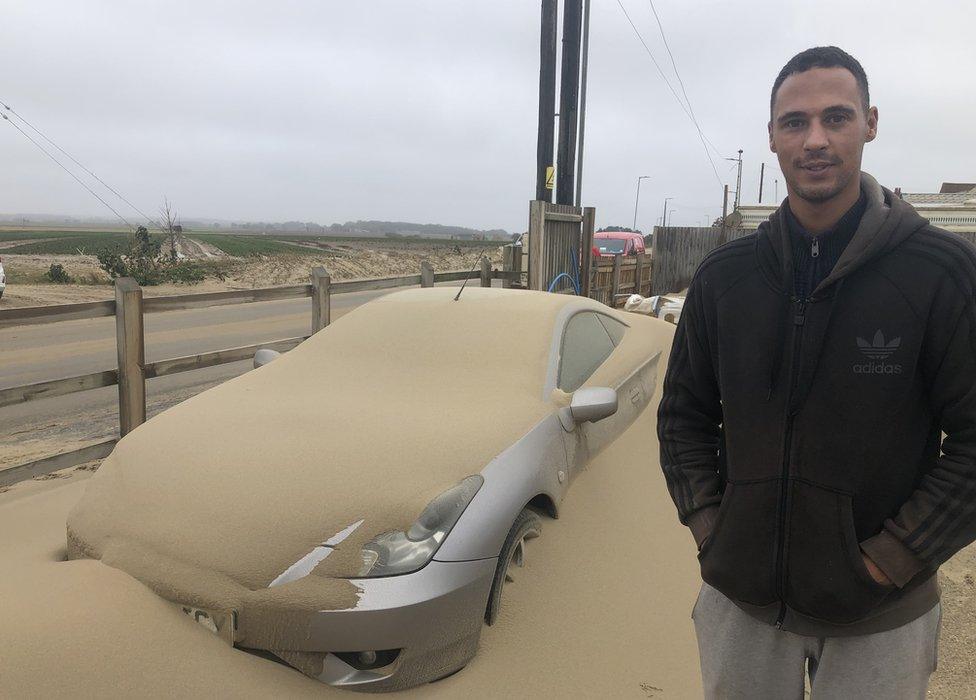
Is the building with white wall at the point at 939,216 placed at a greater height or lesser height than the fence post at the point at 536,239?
greater

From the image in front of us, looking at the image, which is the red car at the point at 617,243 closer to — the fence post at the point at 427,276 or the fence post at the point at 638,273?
the fence post at the point at 638,273

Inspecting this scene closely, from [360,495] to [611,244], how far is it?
20.1 metres

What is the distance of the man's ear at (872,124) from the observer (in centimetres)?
164

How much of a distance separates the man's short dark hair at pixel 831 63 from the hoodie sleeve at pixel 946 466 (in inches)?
19.4

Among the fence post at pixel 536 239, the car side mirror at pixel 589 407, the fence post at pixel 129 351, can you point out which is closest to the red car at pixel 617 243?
the fence post at pixel 536 239

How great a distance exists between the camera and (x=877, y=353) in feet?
4.85

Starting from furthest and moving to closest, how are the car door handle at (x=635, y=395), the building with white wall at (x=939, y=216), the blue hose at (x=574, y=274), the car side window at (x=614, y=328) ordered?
the building with white wall at (x=939, y=216)
the blue hose at (x=574, y=274)
the car side window at (x=614, y=328)
the car door handle at (x=635, y=395)

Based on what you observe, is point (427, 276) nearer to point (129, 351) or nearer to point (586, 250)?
point (129, 351)

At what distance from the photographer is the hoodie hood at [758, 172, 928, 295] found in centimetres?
150

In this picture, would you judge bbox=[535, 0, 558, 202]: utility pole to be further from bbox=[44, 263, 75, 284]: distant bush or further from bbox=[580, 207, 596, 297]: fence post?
bbox=[44, 263, 75, 284]: distant bush

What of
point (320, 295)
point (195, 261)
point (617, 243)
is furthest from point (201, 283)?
point (320, 295)

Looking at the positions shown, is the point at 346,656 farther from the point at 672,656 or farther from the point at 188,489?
the point at 672,656

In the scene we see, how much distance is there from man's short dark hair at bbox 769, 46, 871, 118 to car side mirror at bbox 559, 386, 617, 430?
2065 millimetres

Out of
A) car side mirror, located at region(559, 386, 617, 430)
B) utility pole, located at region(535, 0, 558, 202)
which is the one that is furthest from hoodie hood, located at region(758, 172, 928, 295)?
utility pole, located at region(535, 0, 558, 202)
